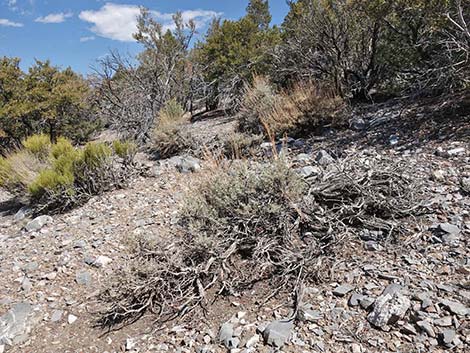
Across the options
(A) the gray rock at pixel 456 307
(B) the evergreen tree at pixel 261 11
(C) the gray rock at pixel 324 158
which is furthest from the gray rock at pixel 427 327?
(B) the evergreen tree at pixel 261 11

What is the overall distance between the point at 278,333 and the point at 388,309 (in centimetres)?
66

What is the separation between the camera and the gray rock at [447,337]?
175 centimetres

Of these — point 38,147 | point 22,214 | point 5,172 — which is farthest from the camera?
point 38,147

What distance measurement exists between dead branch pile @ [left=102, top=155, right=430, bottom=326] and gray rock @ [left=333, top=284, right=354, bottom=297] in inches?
6.7

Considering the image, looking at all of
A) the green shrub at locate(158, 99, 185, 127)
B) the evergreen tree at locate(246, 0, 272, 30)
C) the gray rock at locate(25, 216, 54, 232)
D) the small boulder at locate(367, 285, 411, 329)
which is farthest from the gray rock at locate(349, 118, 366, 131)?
the evergreen tree at locate(246, 0, 272, 30)

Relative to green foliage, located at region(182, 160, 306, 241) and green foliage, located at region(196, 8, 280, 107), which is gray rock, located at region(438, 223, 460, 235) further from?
green foliage, located at region(196, 8, 280, 107)

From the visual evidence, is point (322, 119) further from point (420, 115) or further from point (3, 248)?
point (3, 248)

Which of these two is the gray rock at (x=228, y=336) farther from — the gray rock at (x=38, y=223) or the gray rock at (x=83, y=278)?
the gray rock at (x=38, y=223)

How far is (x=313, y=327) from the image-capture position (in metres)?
2.04

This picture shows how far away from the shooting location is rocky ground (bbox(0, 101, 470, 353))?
1.94m

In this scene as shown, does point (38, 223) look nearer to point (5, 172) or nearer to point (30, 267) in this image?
point (30, 267)

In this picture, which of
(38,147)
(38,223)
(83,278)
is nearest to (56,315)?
(83,278)

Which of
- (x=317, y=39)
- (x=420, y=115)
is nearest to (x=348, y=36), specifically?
(x=317, y=39)

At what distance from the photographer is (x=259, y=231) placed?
2.87m
